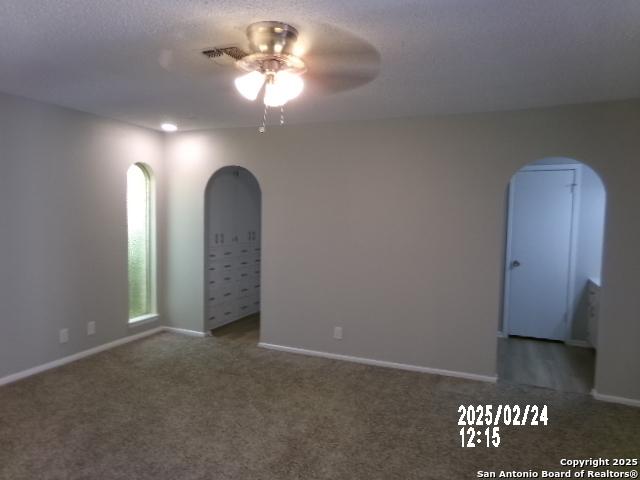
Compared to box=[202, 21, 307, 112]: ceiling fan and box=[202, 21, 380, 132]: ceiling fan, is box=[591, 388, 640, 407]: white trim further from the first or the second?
box=[202, 21, 307, 112]: ceiling fan

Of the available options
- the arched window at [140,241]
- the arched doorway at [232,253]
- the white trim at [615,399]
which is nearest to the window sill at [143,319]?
the arched window at [140,241]

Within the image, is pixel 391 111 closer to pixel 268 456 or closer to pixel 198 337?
pixel 268 456

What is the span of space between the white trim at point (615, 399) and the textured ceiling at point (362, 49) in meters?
2.29

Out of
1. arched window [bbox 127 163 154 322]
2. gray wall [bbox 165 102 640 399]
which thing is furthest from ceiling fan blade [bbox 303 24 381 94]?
arched window [bbox 127 163 154 322]

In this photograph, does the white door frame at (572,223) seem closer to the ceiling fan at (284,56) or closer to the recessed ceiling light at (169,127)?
the ceiling fan at (284,56)

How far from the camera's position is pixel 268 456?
255 cm

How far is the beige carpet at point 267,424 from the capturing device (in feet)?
8.04

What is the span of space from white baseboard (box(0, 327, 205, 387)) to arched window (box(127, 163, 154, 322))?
199 mm

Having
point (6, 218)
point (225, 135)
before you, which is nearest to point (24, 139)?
point (6, 218)

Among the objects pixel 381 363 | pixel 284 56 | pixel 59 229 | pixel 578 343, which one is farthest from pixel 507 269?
pixel 59 229

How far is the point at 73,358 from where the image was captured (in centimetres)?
401

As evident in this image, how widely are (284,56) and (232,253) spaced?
11.4ft

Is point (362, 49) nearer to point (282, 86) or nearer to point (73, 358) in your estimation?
point (282, 86)

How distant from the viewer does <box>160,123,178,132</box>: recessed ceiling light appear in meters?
4.48
